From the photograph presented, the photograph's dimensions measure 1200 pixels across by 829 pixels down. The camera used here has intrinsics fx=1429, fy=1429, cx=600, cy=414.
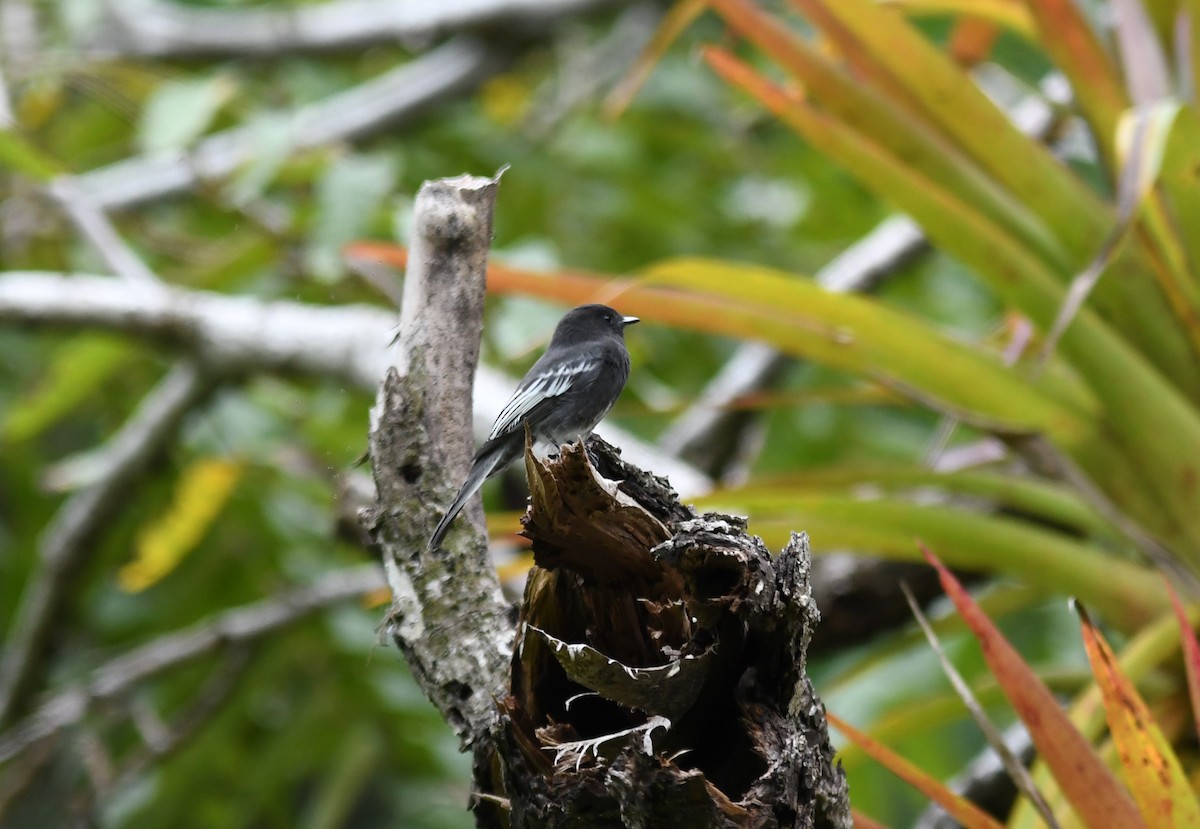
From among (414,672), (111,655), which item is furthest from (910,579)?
(111,655)

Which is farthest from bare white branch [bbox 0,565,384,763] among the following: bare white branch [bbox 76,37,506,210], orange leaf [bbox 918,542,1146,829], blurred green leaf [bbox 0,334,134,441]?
orange leaf [bbox 918,542,1146,829]

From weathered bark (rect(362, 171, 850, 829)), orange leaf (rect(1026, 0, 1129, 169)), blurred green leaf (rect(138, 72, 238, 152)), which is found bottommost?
blurred green leaf (rect(138, 72, 238, 152))

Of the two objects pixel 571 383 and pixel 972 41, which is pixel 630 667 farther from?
pixel 972 41

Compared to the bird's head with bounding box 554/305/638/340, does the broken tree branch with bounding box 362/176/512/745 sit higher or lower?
higher

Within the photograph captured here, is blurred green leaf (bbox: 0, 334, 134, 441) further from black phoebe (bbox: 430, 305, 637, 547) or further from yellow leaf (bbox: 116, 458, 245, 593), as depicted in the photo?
black phoebe (bbox: 430, 305, 637, 547)

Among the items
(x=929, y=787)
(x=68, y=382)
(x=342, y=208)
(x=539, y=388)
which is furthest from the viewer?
(x=68, y=382)

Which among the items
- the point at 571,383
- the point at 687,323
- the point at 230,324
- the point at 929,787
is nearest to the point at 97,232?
the point at 230,324

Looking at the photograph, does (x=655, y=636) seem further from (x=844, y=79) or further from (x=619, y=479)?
(x=844, y=79)

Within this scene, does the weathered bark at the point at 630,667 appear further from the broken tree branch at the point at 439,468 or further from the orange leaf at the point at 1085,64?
the orange leaf at the point at 1085,64
